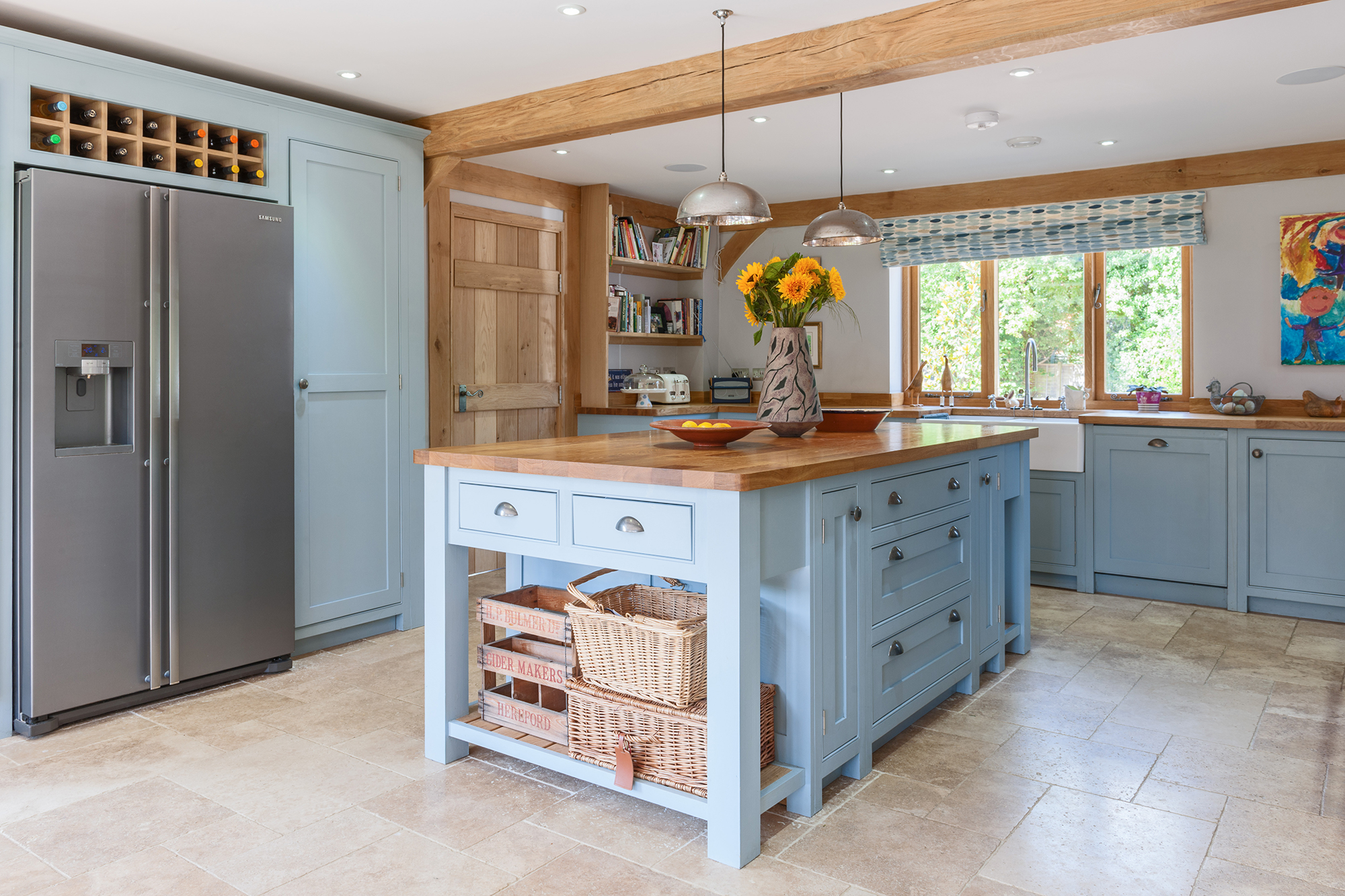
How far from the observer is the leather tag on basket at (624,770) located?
7.56ft

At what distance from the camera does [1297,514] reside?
429 centimetres

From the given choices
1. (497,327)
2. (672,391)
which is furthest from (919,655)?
(672,391)

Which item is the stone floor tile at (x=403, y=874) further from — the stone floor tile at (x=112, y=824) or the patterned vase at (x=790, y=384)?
the patterned vase at (x=790, y=384)

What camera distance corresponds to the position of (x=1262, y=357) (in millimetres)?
4852

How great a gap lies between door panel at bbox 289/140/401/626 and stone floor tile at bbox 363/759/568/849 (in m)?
1.42

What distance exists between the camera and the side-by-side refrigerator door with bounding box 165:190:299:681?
3.16 meters

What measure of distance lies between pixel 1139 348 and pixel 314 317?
4.33 m

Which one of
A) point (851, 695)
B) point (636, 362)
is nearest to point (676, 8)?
point (851, 695)

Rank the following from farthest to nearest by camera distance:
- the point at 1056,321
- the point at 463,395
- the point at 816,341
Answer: the point at 816,341 < the point at 1056,321 < the point at 463,395

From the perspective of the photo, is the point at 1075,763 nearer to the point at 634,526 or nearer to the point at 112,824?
the point at 634,526

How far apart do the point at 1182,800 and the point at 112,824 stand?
2692mm

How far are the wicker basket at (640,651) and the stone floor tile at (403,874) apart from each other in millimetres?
520

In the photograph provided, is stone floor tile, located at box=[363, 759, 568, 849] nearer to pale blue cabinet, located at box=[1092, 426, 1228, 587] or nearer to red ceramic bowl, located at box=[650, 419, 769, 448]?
red ceramic bowl, located at box=[650, 419, 769, 448]

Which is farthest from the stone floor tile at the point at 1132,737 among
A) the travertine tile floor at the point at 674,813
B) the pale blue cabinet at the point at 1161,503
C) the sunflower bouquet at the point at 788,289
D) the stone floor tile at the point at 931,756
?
the pale blue cabinet at the point at 1161,503
